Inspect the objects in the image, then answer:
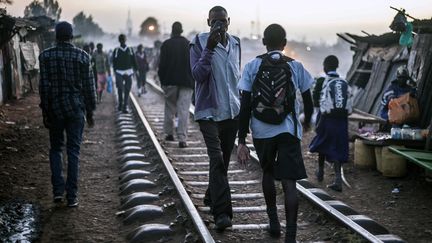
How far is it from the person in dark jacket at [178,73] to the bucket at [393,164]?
3.65 meters

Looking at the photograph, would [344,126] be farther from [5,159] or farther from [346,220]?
[5,159]

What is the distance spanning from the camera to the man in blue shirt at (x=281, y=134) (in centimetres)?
441

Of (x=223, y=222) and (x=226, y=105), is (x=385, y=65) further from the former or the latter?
(x=223, y=222)

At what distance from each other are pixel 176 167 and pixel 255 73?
12.5 feet

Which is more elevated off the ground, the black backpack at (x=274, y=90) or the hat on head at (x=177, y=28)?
the hat on head at (x=177, y=28)

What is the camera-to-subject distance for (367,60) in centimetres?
1415

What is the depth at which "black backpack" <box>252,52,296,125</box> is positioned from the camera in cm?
436

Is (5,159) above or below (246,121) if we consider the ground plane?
below

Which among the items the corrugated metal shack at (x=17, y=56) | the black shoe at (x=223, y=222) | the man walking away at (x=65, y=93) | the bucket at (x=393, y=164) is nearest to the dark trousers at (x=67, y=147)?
the man walking away at (x=65, y=93)

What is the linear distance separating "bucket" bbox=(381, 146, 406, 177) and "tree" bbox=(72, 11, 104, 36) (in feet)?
231

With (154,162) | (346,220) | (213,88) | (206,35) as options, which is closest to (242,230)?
(346,220)

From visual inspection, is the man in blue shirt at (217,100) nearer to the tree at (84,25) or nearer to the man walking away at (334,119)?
the man walking away at (334,119)

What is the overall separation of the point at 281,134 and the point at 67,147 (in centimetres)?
281

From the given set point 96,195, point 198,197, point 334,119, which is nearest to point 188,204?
point 198,197
